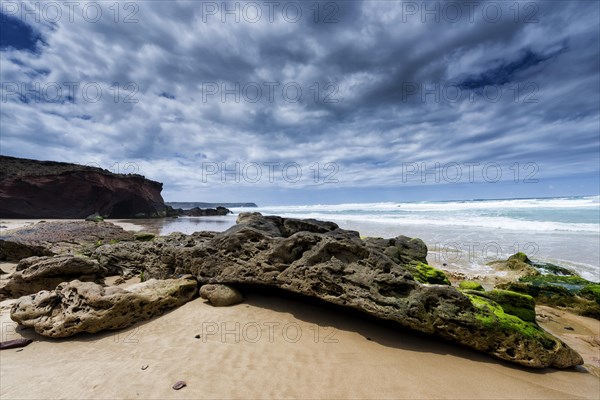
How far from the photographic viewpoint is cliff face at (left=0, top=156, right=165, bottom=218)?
34.2 m

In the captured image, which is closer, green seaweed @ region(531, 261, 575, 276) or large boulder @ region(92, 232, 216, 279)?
large boulder @ region(92, 232, 216, 279)

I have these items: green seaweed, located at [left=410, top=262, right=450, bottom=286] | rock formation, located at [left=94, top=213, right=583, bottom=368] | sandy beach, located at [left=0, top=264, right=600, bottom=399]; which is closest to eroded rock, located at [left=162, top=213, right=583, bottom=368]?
rock formation, located at [left=94, top=213, right=583, bottom=368]

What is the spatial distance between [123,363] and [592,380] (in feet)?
23.1

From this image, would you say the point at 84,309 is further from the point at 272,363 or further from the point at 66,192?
the point at 66,192

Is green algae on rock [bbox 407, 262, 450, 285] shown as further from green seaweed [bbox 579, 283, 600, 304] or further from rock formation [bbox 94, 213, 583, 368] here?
green seaweed [bbox 579, 283, 600, 304]

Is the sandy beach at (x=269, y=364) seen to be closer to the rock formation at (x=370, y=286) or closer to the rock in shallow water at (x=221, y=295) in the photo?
the rock formation at (x=370, y=286)

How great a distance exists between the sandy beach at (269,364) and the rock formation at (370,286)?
33 cm

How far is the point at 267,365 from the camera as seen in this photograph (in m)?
3.95

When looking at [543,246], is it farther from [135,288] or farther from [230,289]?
[135,288]

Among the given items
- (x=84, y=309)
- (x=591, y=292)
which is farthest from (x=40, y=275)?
(x=591, y=292)

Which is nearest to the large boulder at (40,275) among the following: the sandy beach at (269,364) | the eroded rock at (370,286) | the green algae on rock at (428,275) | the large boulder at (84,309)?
the sandy beach at (269,364)

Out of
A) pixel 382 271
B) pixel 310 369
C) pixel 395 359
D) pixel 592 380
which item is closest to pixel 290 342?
pixel 310 369

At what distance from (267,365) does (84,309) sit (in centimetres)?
370

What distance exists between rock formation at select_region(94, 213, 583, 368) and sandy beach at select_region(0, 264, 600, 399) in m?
0.33
